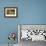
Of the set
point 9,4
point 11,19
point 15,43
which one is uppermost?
point 9,4

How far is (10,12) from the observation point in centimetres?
502

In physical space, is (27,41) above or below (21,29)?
below

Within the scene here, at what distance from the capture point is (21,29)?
4965 millimetres

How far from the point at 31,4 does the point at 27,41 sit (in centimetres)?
138

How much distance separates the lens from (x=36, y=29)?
4941 mm

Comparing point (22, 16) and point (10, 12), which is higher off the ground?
point (10, 12)

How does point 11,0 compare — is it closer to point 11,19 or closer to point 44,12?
point 11,19

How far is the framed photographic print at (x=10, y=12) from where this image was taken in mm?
5008

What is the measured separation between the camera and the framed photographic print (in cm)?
501

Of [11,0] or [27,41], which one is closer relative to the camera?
[27,41]

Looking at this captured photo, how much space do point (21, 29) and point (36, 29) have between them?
54 centimetres

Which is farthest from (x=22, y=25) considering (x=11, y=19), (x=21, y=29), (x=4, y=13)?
(x=4, y=13)

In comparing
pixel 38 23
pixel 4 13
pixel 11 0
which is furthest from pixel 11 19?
pixel 38 23

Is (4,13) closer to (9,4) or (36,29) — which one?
(9,4)
